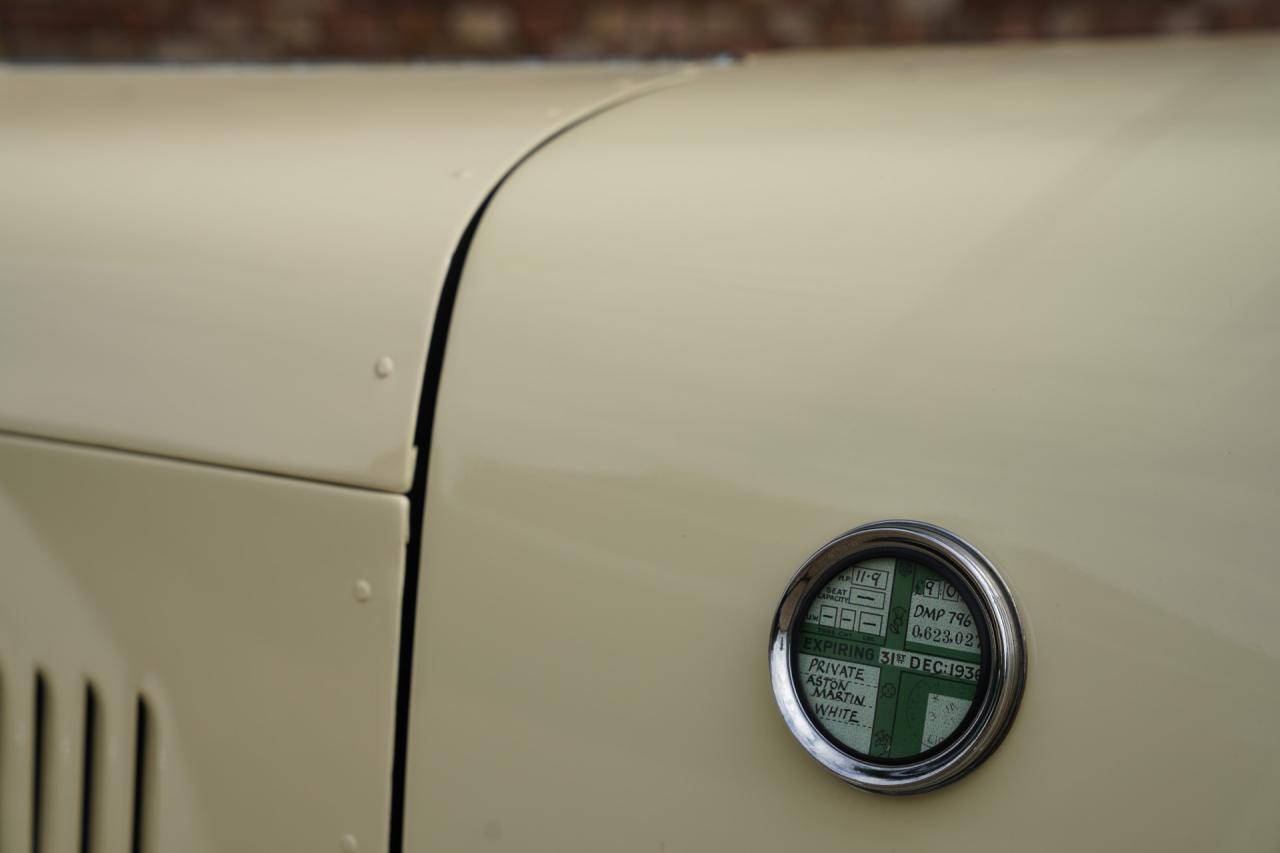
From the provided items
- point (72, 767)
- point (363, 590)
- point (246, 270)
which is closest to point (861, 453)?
point (363, 590)

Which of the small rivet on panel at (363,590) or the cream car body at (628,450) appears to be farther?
the small rivet on panel at (363,590)

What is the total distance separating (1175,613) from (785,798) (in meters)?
0.31

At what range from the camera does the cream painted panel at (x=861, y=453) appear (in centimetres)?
81

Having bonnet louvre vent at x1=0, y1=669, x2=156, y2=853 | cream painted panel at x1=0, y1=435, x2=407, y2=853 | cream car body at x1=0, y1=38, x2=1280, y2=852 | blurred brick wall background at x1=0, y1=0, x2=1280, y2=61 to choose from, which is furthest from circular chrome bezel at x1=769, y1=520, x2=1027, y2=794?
blurred brick wall background at x1=0, y1=0, x2=1280, y2=61

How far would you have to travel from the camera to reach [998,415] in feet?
2.85

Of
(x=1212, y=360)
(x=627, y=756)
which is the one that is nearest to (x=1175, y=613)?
(x=1212, y=360)

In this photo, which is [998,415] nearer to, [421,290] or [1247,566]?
[1247,566]

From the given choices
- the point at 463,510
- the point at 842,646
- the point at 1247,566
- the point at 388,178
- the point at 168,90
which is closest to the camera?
the point at 1247,566

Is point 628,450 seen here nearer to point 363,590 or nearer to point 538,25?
point 363,590

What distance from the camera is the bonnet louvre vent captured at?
111 cm

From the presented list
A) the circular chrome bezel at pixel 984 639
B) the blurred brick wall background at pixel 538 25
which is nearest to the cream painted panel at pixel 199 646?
the circular chrome bezel at pixel 984 639

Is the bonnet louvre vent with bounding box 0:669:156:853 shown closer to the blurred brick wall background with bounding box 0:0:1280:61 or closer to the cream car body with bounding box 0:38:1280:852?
the cream car body with bounding box 0:38:1280:852

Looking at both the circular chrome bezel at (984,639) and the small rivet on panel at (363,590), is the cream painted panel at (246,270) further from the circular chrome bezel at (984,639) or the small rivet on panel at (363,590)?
the circular chrome bezel at (984,639)

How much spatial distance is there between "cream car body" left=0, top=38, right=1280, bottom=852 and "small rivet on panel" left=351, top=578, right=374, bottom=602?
1cm
